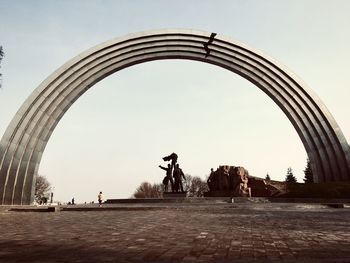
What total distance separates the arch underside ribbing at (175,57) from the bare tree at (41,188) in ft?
172

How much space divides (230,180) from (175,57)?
14.2m

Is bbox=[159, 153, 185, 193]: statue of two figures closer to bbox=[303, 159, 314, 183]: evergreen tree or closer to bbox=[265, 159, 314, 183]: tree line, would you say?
bbox=[265, 159, 314, 183]: tree line

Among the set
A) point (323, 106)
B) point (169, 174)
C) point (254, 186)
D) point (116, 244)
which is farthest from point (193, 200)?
point (323, 106)

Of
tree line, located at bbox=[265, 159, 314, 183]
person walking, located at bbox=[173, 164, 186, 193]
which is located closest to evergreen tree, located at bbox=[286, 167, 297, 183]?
tree line, located at bbox=[265, 159, 314, 183]

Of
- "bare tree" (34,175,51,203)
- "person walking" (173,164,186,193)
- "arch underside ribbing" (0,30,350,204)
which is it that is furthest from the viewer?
"bare tree" (34,175,51,203)

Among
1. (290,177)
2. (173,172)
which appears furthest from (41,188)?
(173,172)

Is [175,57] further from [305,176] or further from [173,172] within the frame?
[305,176]

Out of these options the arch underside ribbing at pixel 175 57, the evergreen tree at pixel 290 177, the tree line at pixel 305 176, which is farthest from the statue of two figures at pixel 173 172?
the evergreen tree at pixel 290 177

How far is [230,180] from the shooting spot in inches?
1071

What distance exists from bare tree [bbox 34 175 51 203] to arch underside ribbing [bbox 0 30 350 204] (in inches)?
2058

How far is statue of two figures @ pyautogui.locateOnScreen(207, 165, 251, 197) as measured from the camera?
26328mm

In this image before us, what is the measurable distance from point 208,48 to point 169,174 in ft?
45.2

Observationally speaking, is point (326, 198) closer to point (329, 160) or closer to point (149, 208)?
point (329, 160)

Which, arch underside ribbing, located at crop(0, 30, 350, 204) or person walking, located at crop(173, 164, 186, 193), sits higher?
arch underside ribbing, located at crop(0, 30, 350, 204)
